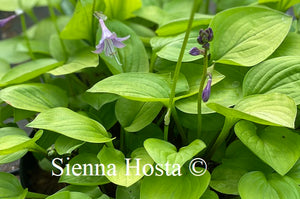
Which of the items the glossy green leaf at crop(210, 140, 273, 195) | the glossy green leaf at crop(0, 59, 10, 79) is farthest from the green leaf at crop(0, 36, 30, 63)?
the glossy green leaf at crop(210, 140, 273, 195)

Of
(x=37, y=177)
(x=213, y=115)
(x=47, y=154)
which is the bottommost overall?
(x=37, y=177)

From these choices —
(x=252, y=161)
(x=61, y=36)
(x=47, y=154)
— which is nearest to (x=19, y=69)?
(x=61, y=36)

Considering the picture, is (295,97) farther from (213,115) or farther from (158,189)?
(158,189)

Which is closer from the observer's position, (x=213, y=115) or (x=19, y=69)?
(x=213, y=115)

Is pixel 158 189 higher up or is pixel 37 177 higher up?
pixel 158 189

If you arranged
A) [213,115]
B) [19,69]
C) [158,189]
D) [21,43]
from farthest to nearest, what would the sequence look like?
[21,43] → [19,69] → [213,115] → [158,189]

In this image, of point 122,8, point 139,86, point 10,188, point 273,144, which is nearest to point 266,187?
point 273,144

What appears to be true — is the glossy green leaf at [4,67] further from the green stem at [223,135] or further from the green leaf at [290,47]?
the green leaf at [290,47]
